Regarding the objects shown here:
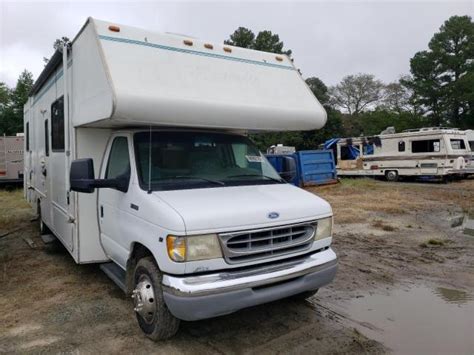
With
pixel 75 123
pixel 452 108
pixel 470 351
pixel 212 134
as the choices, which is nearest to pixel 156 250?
pixel 212 134

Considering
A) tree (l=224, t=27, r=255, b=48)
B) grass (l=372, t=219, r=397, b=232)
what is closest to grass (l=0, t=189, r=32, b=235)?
grass (l=372, t=219, r=397, b=232)

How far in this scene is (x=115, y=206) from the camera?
15.6ft

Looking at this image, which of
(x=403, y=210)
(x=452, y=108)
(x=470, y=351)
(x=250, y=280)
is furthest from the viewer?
(x=452, y=108)

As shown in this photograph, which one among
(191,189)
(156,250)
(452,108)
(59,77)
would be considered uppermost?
(452,108)

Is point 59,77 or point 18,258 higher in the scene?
point 59,77

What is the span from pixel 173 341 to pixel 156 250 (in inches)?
38.3

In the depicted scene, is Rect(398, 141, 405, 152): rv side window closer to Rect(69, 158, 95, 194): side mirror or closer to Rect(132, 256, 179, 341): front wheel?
Rect(132, 256, 179, 341): front wheel

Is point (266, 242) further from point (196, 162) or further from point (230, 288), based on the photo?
point (196, 162)

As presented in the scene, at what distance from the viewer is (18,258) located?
7.25m

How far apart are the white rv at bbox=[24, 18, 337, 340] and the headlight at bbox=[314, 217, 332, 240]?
17 mm

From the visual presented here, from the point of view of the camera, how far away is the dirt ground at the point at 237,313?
411 cm

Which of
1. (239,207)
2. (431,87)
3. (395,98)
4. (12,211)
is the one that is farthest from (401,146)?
(395,98)

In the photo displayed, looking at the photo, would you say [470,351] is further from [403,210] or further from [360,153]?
[360,153]

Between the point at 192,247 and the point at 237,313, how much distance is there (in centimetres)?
156
